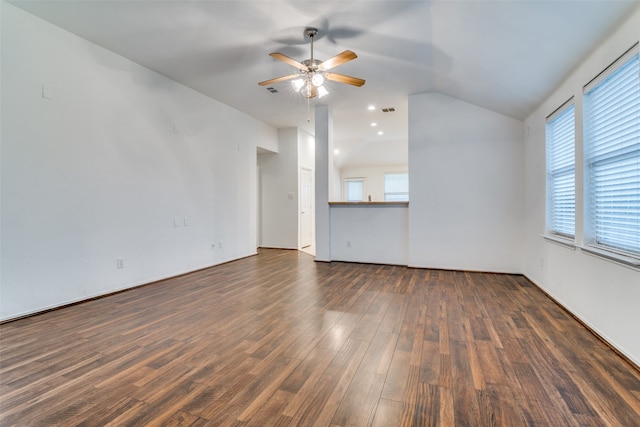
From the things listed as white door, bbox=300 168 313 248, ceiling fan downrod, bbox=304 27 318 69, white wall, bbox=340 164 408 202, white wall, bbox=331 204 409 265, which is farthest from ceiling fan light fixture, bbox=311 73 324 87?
white wall, bbox=340 164 408 202

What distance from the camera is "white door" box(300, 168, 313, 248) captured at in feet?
25.0

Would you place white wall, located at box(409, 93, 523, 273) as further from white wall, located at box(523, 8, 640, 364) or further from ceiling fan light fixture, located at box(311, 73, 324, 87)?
ceiling fan light fixture, located at box(311, 73, 324, 87)

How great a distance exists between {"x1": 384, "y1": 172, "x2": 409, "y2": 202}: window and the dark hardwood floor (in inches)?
294

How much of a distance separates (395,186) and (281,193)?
501 cm

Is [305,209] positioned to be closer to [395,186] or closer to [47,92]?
[395,186]

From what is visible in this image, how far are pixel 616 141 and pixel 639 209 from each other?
1.94 ft

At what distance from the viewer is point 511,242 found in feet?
15.6

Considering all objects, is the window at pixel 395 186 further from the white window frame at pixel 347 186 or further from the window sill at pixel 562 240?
the window sill at pixel 562 240

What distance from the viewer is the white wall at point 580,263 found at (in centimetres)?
212

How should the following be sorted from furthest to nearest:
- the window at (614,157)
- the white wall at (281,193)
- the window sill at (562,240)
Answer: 1. the white wall at (281,193)
2. the window sill at (562,240)
3. the window at (614,157)

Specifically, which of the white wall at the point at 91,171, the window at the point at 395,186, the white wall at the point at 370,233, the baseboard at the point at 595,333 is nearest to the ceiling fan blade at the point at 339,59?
the white wall at the point at 91,171

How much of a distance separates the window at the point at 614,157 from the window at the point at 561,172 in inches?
15.6

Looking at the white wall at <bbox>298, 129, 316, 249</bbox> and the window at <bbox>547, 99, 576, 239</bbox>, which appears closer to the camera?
the window at <bbox>547, 99, 576, 239</bbox>

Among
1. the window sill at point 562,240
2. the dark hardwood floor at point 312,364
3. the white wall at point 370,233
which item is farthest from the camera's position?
the white wall at point 370,233
